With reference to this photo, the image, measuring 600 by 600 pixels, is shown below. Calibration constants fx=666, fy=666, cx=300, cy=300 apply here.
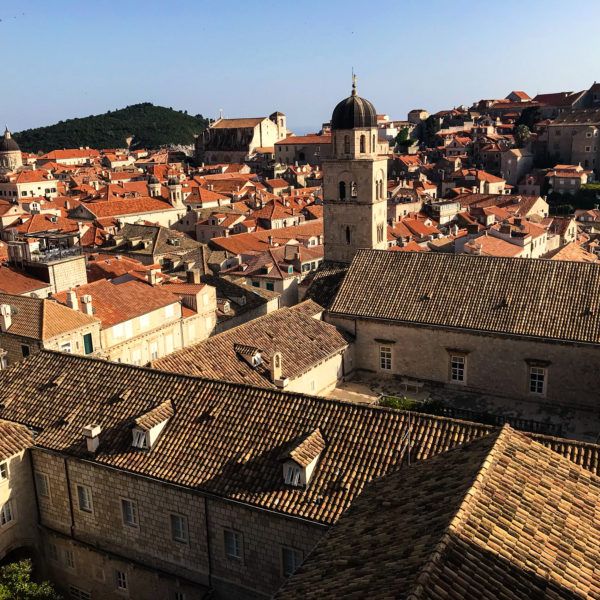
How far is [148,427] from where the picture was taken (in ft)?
63.6

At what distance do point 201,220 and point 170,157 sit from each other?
106m

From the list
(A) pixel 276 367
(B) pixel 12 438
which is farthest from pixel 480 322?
(B) pixel 12 438

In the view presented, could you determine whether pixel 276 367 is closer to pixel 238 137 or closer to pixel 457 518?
pixel 457 518

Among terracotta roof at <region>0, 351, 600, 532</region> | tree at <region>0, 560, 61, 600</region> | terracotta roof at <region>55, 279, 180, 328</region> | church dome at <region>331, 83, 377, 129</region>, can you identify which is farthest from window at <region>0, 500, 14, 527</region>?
church dome at <region>331, 83, 377, 129</region>

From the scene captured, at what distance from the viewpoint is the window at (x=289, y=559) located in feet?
56.6

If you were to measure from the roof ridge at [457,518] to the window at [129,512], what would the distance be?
10824mm

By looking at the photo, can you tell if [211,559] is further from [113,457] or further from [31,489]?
[31,489]

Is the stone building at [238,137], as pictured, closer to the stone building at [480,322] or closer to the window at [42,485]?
the stone building at [480,322]

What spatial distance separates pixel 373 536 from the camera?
12.8 metres

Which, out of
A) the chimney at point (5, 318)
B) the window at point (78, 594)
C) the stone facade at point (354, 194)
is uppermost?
the stone facade at point (354, 194)

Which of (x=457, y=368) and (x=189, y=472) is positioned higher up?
(x=189, y=472)

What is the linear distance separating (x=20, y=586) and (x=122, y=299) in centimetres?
2146

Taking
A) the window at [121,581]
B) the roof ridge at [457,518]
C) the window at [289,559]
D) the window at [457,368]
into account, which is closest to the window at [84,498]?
the window at [121,581]

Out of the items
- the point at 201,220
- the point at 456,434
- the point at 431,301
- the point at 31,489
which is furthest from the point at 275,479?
the point at 201,220
